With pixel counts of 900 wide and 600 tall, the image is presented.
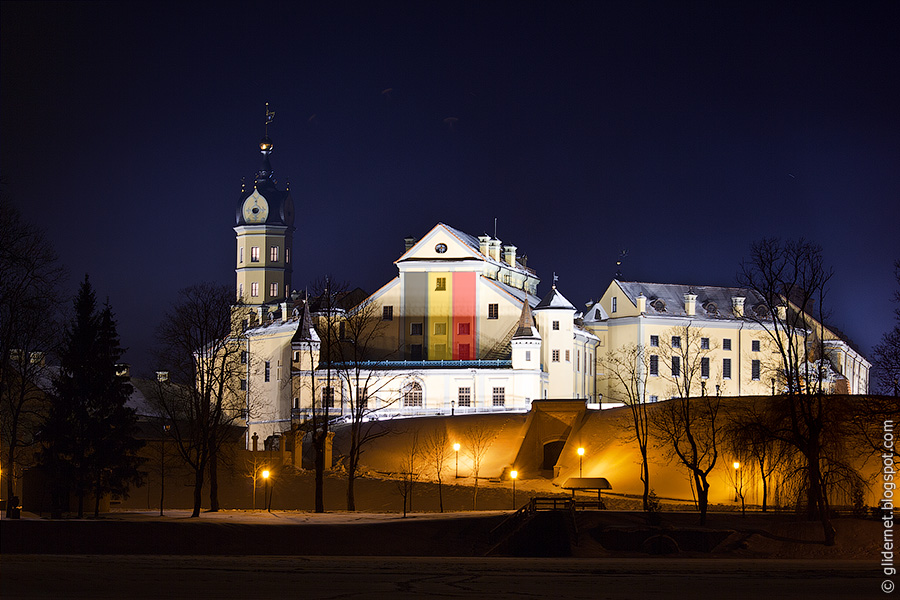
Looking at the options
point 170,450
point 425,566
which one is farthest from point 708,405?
point 425,566

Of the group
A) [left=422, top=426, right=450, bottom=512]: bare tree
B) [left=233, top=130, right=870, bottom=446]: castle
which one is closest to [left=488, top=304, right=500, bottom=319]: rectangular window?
[left=233, top=130, right=870, bottom=446]: castle

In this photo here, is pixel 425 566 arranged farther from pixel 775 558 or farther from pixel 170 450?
pixel 170 450

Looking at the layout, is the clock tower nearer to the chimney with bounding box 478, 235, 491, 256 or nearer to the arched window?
the chimney with bounding box 478, 235, 491, 256

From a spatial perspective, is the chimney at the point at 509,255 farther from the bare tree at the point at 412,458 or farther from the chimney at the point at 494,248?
the bare tree at the point at 412,458

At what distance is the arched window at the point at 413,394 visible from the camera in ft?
278

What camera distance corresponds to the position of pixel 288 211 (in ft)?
406

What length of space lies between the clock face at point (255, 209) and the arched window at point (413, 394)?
41866mm

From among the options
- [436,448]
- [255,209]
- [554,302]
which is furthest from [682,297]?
[255,209]

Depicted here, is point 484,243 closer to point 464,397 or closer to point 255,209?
point 464,397

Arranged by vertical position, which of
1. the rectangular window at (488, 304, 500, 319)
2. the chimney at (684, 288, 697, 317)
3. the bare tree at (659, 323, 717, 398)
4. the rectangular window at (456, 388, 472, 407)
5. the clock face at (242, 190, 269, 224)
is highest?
the clock face at (242, 190, 269, 224)

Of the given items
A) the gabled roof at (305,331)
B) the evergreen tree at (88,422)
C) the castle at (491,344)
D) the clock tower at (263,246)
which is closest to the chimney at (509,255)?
the castle at (491,344)

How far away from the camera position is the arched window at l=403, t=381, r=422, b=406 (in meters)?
84.7

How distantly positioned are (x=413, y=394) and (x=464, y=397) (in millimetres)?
3844

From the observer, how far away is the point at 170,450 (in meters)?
59.2
